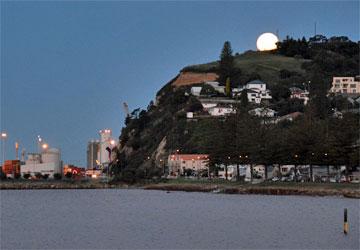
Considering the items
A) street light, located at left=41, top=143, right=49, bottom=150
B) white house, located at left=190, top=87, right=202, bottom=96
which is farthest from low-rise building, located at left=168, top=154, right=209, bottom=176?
street light, located at left=41, top=143, right=49, bottom=150

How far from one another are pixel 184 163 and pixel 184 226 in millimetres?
92033

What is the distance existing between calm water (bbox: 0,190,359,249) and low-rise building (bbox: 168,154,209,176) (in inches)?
2575

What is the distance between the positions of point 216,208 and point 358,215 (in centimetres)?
1439

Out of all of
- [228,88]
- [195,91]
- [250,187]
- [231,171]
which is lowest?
[250,187]

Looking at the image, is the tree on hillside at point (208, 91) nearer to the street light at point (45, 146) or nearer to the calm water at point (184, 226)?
the street light at point (45, 146)

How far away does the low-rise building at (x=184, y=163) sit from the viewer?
469ft

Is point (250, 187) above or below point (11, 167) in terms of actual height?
below

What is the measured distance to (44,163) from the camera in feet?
598

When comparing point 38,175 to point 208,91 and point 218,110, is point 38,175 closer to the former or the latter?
point 218,110

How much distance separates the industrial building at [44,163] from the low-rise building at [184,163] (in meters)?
39.2

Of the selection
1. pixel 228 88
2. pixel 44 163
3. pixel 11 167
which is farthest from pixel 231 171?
pixel 11 167

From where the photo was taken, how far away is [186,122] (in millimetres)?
160375

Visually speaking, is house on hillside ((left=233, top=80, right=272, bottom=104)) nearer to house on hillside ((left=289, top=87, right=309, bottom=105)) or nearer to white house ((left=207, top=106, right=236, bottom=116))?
house on hillside ((left=289, top=87, right=309, bottom=105))

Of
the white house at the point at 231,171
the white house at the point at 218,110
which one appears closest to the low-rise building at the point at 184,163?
the white house at the point at 231,171
